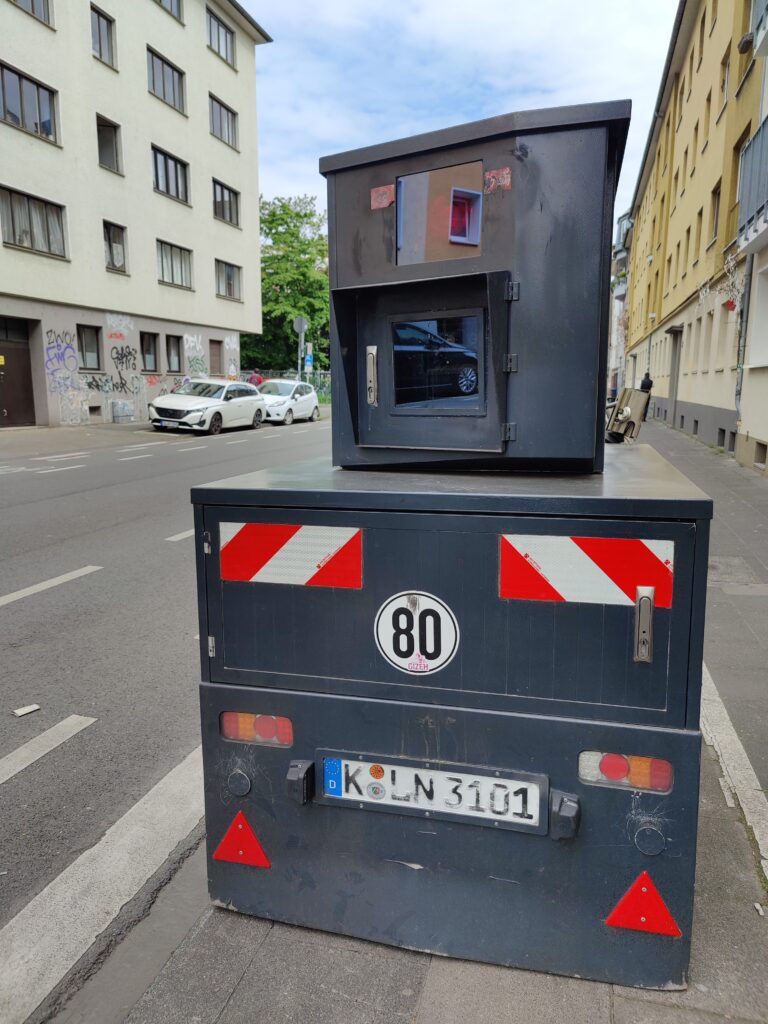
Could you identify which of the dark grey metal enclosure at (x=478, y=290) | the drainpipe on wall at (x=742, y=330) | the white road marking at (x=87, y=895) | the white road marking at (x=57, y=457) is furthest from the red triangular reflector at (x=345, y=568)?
the white road marking at (x=57, y=457)

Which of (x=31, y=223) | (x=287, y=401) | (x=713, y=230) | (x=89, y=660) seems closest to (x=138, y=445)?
(x=31, y=223)

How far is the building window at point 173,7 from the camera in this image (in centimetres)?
2694

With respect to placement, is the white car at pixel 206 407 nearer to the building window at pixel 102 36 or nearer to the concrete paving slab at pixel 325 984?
the building window at pixel 102 36

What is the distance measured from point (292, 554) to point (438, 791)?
2.46 ft

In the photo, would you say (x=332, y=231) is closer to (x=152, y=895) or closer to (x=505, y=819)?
(x=505, y=819)

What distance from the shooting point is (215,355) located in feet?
104

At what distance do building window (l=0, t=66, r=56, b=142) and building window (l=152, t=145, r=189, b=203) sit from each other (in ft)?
17.1

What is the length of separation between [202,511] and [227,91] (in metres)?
33.7

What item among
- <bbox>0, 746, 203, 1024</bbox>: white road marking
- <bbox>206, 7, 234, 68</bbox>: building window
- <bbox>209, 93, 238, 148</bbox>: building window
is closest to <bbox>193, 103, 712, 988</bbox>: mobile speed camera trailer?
<bbox>0, 746, 203, 1024</bbox>: white road marking

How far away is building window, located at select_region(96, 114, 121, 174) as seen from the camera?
24672mm

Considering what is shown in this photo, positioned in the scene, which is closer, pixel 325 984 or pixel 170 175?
pixel 325 984

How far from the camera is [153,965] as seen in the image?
2199mm

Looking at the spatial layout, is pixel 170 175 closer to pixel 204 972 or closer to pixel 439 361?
pixel 439 361

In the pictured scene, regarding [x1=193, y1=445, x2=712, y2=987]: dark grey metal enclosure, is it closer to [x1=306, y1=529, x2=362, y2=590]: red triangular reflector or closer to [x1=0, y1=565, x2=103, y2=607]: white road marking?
[x1=306, y1=529, x2=362, y2=590]: red triangular reflector
